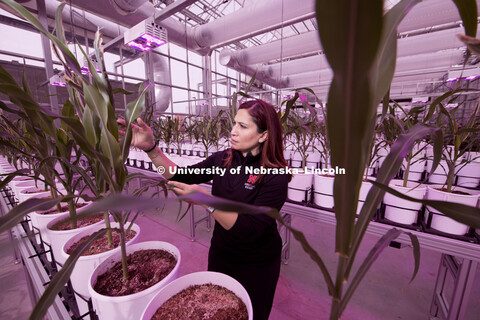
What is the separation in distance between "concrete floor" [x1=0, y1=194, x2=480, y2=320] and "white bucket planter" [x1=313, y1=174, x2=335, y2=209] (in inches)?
25.1

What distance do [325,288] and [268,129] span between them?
48.6 inches

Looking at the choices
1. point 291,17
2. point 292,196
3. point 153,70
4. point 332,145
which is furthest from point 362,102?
point 153,70

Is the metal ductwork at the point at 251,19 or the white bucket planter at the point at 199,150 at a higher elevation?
the metal ductwork at the point at 251,19

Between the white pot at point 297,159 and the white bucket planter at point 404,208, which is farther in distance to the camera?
the white pot at point 297,159

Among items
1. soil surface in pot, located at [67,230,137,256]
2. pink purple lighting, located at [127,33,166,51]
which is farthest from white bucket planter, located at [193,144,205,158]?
soil surface in pot, located at [67,230,137,256]

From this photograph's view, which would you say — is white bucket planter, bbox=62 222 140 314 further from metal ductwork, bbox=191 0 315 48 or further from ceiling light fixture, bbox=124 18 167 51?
metal ductwork, bbox=191 0 315 48

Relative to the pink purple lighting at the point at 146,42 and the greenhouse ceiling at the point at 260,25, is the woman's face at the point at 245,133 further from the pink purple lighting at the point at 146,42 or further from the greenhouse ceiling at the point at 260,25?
the pink purple lighting at the point at 146,42

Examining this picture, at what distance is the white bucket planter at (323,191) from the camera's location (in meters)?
1.05

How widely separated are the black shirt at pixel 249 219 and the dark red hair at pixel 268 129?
0.18 ft

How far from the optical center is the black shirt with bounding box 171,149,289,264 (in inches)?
25.0

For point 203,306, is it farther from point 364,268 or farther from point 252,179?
point 252,179

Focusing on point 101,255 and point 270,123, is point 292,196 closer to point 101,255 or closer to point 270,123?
point 270,123

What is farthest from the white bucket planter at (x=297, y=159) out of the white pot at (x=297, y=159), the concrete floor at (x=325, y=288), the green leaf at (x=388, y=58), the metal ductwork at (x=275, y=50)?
the metal ductwork at (x=275, y=50)

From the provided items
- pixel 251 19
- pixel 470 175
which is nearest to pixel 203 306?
pixel 470 175
